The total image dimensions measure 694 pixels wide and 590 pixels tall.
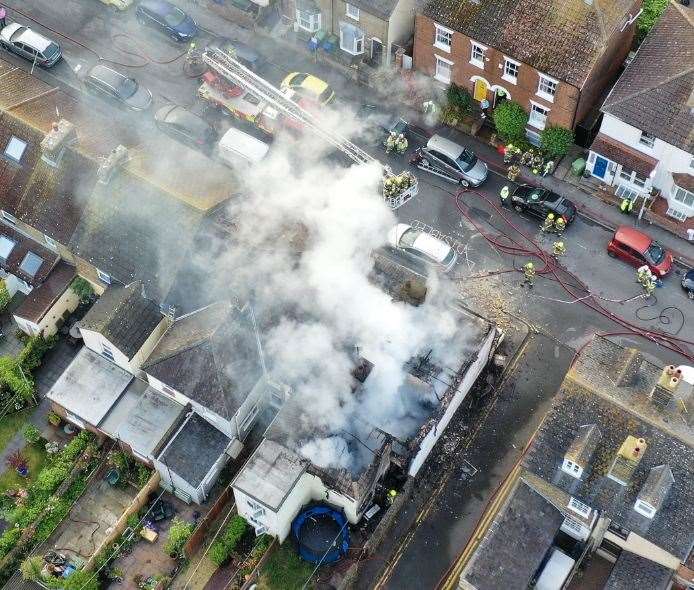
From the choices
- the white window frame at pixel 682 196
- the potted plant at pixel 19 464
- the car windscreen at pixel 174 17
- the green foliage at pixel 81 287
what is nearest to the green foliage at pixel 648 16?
the white window frame at pixel 682 196

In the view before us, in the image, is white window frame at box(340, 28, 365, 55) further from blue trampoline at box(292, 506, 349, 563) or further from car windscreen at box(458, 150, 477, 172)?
blue trampoline at box(292, 506, 349, 563)

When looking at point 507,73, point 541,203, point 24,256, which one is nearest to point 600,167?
point 541,203

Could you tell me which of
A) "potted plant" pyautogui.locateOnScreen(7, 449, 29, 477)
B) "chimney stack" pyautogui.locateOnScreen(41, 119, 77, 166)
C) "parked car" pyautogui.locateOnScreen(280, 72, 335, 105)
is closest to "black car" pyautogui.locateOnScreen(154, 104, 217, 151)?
"parked car" pyautogui.locateOnScreen(280, 72, 335, 105)

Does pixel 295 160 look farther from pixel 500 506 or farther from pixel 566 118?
pixel 500 506

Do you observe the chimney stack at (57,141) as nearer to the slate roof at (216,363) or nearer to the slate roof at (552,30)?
the slate roof at (216,363)

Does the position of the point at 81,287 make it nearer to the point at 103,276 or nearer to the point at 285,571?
the point at 103,276
